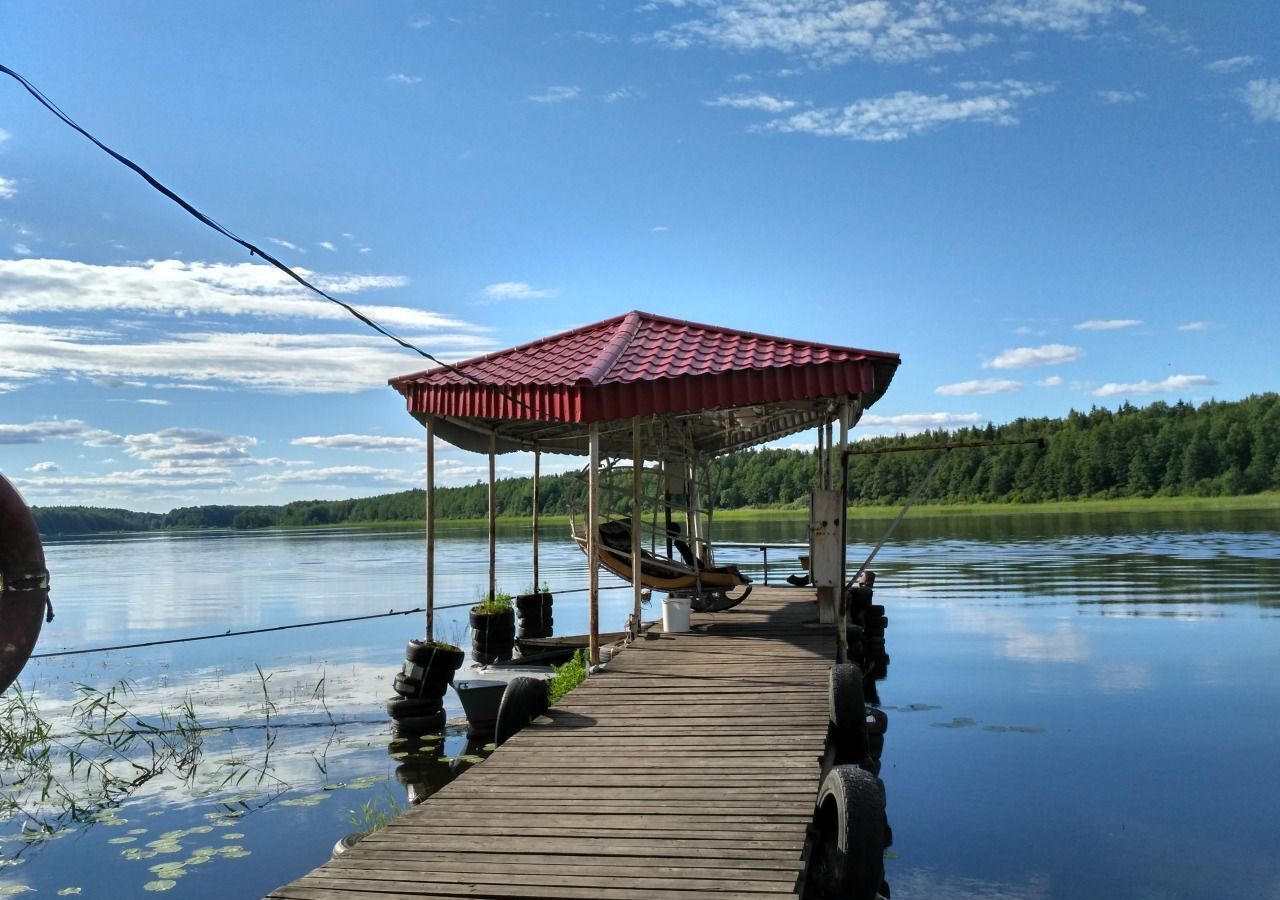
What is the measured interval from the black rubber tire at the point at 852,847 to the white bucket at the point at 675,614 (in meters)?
5.97

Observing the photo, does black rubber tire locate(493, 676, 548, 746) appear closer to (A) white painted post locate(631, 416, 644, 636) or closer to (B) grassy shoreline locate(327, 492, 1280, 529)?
(A) white painted post locate(631, 416, 644, 636)

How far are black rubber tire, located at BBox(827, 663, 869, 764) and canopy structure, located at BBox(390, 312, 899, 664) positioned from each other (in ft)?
9.81

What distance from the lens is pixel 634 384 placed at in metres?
9.95

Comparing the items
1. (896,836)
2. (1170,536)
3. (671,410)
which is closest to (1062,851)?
(896,836)

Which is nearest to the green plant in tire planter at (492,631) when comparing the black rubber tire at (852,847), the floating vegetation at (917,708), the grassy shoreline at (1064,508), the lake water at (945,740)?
the lake water at (945,740)

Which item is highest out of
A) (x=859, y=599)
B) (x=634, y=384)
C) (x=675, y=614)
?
(x=634, y=384)

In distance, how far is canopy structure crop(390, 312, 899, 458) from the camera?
997 centimetres

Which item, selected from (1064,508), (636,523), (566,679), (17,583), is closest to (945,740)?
(636,523)

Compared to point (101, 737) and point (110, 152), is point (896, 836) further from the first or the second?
point (101, 737)

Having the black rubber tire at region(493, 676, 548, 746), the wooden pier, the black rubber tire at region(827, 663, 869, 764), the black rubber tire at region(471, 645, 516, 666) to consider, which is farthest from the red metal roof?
the black rubber tire at region(471, 645, 516, 666)

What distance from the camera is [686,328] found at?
12.0m

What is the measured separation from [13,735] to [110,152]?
960 centimetres

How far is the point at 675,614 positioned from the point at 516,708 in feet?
12.8

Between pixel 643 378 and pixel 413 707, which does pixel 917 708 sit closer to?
pixel 413 707
